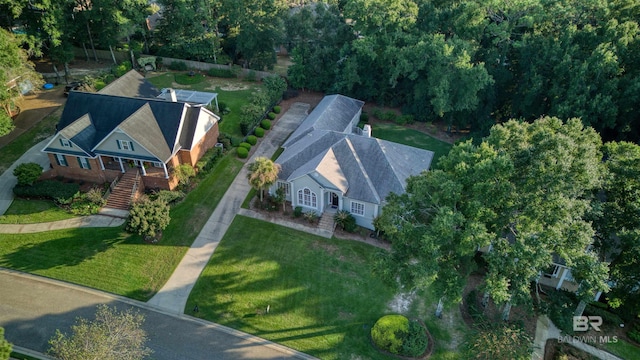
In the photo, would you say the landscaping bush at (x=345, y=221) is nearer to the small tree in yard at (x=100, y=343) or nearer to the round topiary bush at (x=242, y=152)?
the round topiary bush at (x=242, y=152)

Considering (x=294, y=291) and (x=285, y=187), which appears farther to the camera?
(x=285, y=187)

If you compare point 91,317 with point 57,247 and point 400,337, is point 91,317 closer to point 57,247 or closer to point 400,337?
point 57,247

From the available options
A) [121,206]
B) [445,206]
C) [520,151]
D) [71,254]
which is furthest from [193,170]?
[520,151]

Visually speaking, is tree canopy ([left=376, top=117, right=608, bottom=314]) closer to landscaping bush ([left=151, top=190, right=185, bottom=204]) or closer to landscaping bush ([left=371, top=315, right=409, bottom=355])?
landscaping bush ([left=371, top=315, right=409, bottom=355])

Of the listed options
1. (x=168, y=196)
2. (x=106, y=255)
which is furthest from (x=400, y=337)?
(x=168, y=196)

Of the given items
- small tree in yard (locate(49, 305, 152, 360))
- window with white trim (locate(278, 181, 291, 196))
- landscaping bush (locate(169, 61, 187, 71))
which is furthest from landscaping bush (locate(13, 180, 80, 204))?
landscaping bush (locate(169, 61, 187, 71))

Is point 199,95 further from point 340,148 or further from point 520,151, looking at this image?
point 520,151

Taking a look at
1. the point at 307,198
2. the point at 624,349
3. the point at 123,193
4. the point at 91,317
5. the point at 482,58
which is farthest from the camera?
the point at 482,58
